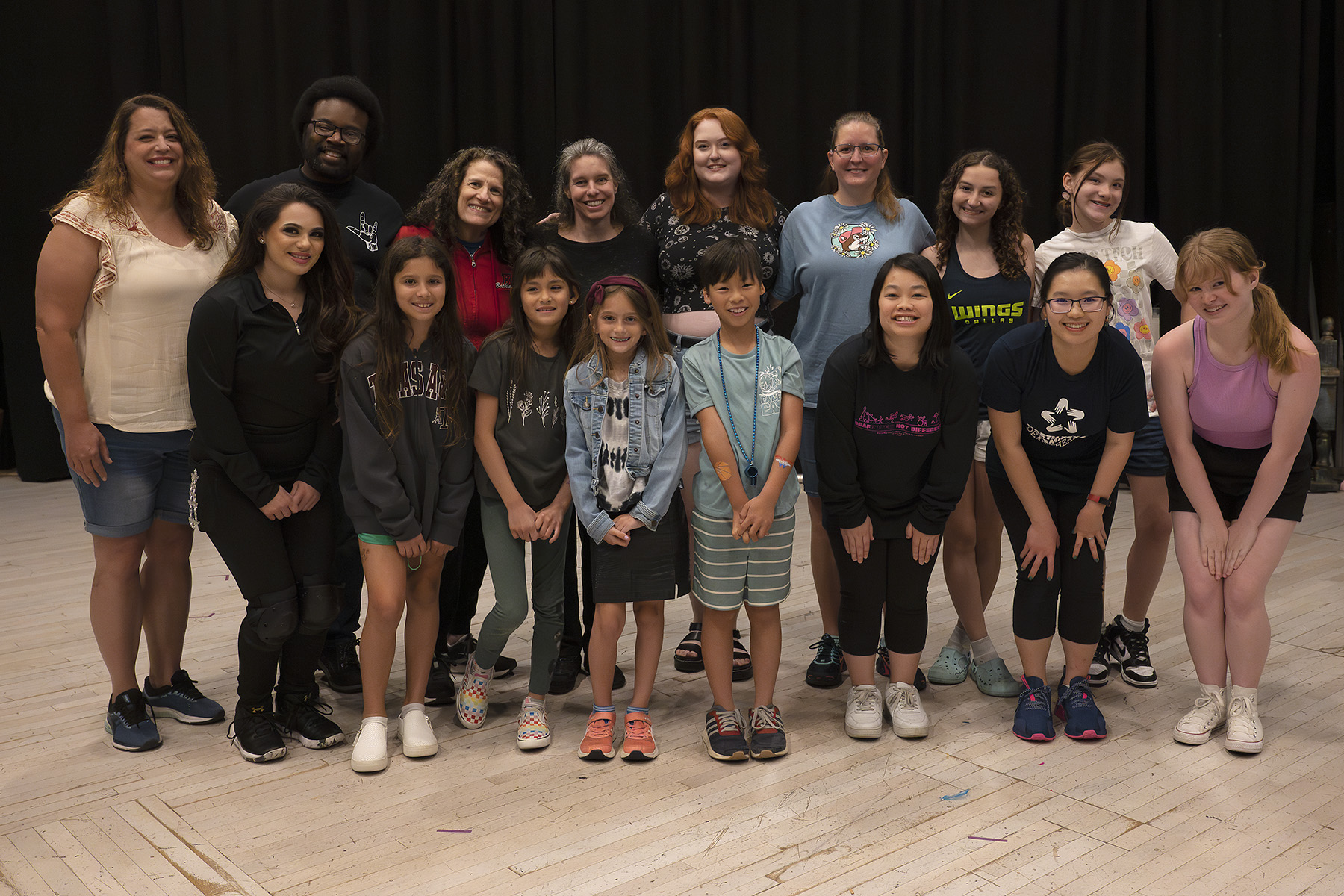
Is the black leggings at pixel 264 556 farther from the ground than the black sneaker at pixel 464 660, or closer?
farther from the ground

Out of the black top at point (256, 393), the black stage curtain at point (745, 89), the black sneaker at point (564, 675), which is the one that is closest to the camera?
the black top at point (256, 393)

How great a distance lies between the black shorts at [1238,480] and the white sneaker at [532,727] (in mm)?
1604

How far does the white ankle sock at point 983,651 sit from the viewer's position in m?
2.89

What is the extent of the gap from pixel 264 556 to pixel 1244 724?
2251 millimetres

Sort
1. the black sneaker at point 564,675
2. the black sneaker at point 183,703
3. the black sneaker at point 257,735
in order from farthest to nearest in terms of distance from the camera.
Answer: the black sneaker at point 564,675
the black sneaker at point 183,703
the black sneaker at point 257,735

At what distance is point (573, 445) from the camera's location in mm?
2490

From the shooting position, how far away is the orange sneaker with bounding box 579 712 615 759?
246 centimetres

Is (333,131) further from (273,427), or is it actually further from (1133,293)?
(1133,293)

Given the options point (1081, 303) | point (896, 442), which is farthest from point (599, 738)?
point (1081, 303)

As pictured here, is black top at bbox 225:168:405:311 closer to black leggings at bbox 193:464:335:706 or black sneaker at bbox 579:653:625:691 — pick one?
black leggings at bbox 193:464:335:706

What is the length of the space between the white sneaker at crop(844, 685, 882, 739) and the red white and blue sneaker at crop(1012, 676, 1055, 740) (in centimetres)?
33

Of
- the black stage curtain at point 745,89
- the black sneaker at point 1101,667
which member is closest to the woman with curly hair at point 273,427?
the black sneaker at point 1101,667

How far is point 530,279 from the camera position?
2.49 meters

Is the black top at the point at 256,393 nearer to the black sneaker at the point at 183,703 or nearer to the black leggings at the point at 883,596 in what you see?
the black sneaker at the point at 183,703
